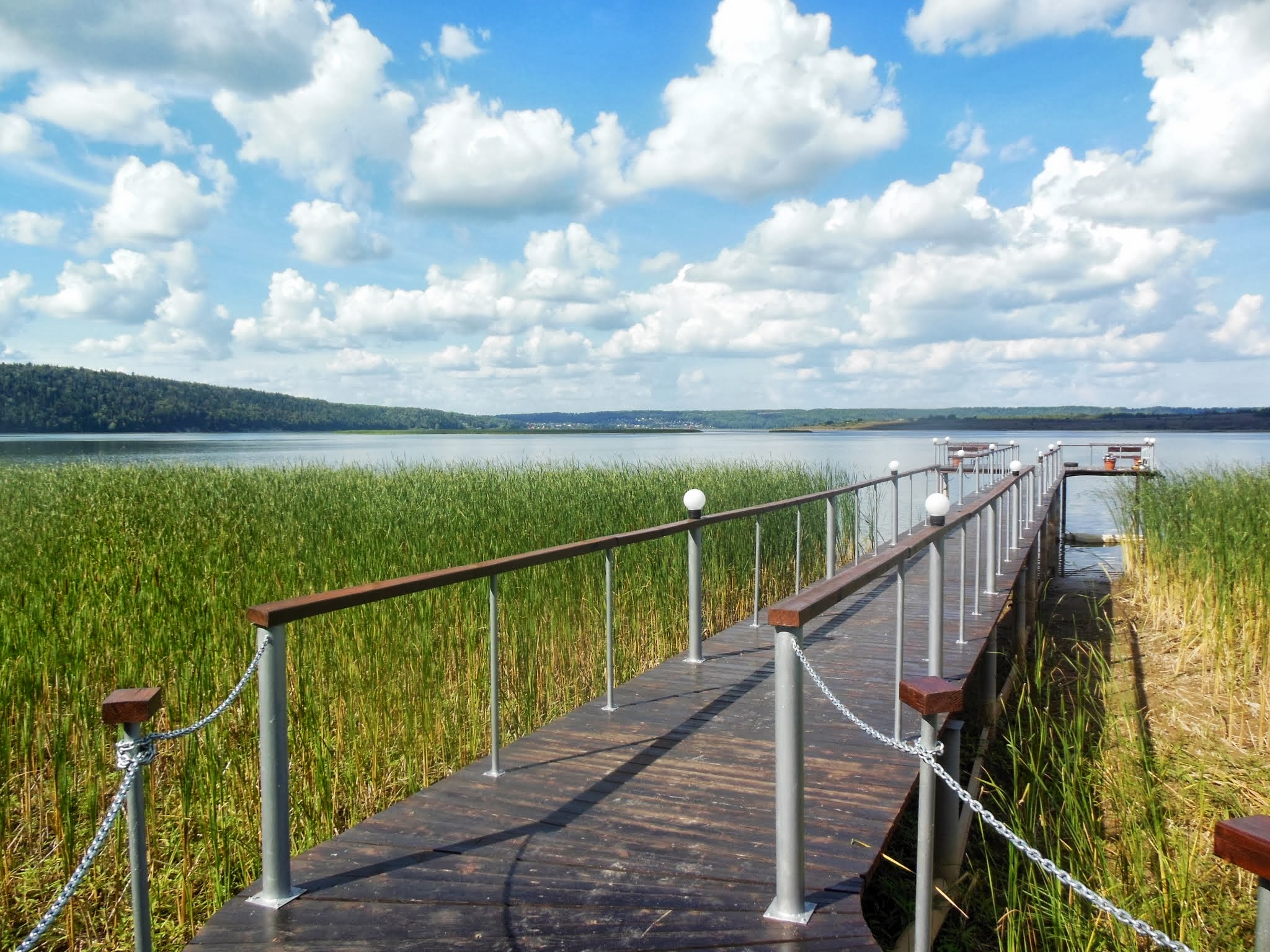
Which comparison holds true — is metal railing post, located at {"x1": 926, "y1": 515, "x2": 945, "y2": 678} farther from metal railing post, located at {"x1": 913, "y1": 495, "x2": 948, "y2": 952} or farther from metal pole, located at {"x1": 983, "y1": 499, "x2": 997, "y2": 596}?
metal pole, located at {"x1": 983, "y1": 499, "x2": 997, "y2": 596}

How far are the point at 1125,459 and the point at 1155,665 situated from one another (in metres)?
18.0

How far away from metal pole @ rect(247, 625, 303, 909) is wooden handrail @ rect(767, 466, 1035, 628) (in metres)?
1.48

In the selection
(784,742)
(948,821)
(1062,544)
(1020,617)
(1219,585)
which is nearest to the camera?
(784,742)

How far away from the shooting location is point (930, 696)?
214 centimetres

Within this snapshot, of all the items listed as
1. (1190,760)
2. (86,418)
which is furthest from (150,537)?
(86,418)

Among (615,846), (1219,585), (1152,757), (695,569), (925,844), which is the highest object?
(695,569)

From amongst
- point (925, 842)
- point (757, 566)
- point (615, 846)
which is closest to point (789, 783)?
point (925, 842)

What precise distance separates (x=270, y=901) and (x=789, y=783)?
1675mm

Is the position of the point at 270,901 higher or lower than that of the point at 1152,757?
higher

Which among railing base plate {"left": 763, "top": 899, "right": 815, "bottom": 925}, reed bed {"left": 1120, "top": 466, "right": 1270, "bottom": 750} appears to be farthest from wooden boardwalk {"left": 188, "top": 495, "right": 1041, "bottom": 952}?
reed bed {"left": 1120, "top": 466, "right": 1270, "bottom": 750}

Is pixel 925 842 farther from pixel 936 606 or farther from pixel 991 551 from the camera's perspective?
pixel 991 551

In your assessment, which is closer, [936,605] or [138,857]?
[138,857]

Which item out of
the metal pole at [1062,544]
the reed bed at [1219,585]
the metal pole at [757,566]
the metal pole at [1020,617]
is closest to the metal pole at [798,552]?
the metal pole at [757,566]

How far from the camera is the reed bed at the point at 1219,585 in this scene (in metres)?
6.89
